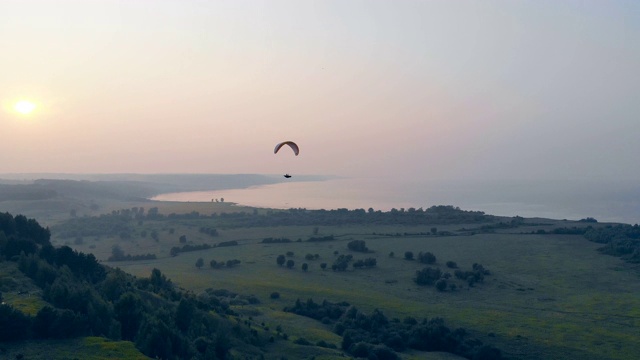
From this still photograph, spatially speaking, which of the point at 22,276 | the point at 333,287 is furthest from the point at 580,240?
the point at 22,276

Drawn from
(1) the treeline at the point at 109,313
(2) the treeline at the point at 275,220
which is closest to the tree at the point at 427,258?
(1) the treeline at the point at 109,313

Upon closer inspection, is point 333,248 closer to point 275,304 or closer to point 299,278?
point 299,278

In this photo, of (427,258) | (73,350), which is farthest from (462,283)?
(73,350)

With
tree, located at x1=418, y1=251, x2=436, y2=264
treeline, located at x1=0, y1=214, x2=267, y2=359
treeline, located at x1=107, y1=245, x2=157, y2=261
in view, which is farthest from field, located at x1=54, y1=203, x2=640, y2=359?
treeline, located at x1=0, y1=214, x2=267, y2=359

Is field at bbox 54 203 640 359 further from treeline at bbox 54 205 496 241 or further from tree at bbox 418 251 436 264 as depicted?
treeline at bbox 54 205 496 241

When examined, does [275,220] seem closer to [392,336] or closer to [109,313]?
[392,336]

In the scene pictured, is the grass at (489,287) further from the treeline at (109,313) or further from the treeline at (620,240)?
the treeline at (109,313)
